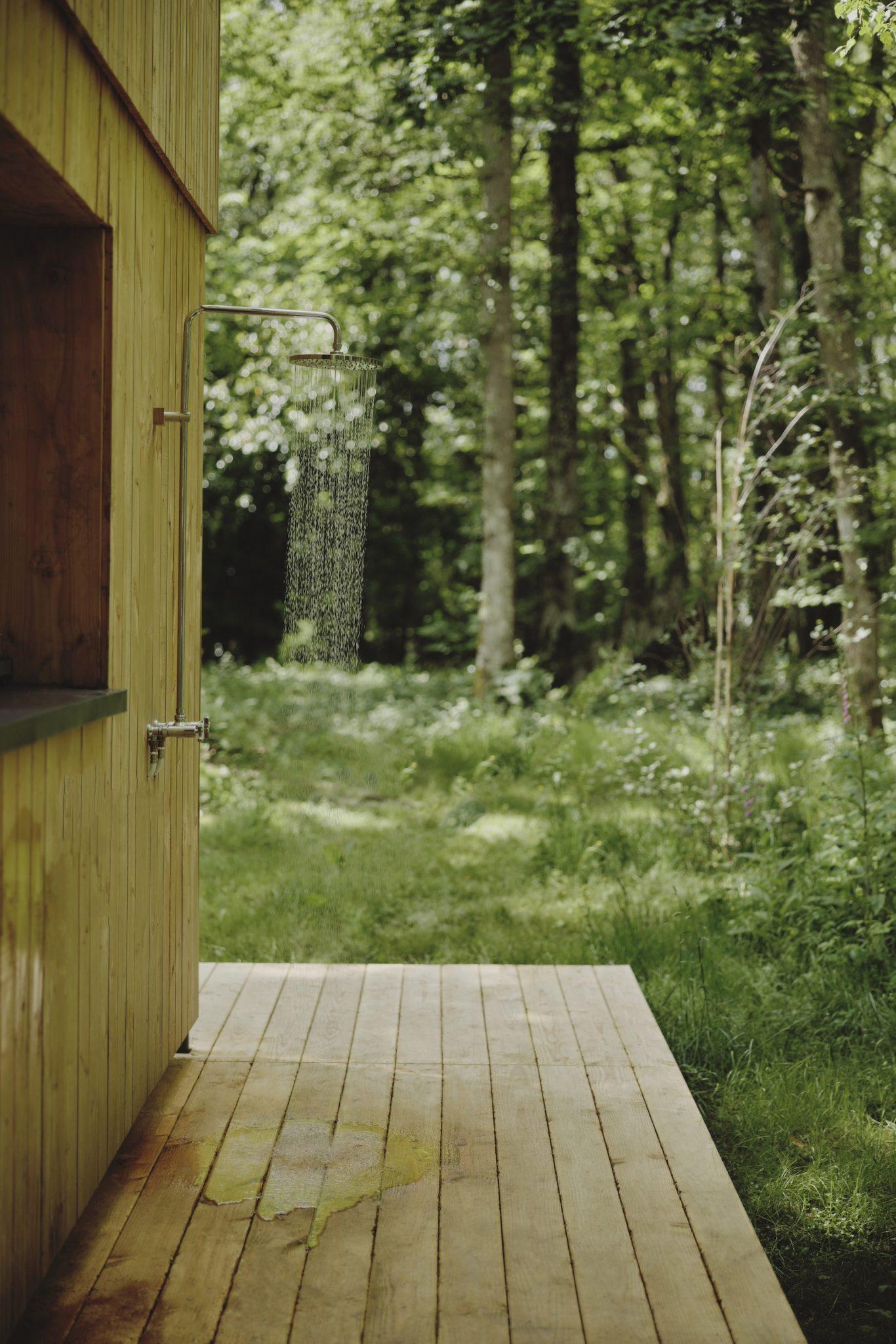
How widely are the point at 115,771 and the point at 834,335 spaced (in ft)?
15.0

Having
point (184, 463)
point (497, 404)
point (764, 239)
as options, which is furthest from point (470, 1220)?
point (764, 239)

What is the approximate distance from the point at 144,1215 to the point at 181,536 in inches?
59.4

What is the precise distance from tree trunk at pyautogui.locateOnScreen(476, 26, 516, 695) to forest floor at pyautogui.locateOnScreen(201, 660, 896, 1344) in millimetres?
586

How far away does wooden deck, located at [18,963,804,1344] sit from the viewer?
1.91 meters

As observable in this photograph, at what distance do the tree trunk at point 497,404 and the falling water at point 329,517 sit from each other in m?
5.18

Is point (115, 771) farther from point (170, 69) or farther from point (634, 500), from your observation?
point (634, 500)

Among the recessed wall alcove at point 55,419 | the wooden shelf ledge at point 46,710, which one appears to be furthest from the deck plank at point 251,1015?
the recessed wall alcove at point 55,419

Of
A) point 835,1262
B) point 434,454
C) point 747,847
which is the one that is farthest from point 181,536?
point 434,454

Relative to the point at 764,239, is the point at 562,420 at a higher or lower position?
lower

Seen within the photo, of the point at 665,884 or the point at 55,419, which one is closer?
the point at 55,419

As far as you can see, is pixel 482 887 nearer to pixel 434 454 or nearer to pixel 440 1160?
pixel 440 1160

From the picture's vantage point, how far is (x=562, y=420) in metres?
9.63

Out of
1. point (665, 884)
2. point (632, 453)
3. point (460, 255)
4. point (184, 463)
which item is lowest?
point (665, 884)

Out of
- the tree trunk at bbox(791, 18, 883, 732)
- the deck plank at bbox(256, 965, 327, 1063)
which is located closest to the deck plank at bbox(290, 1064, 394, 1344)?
the deck plank at bbox(256, 965, 327, 1063)
